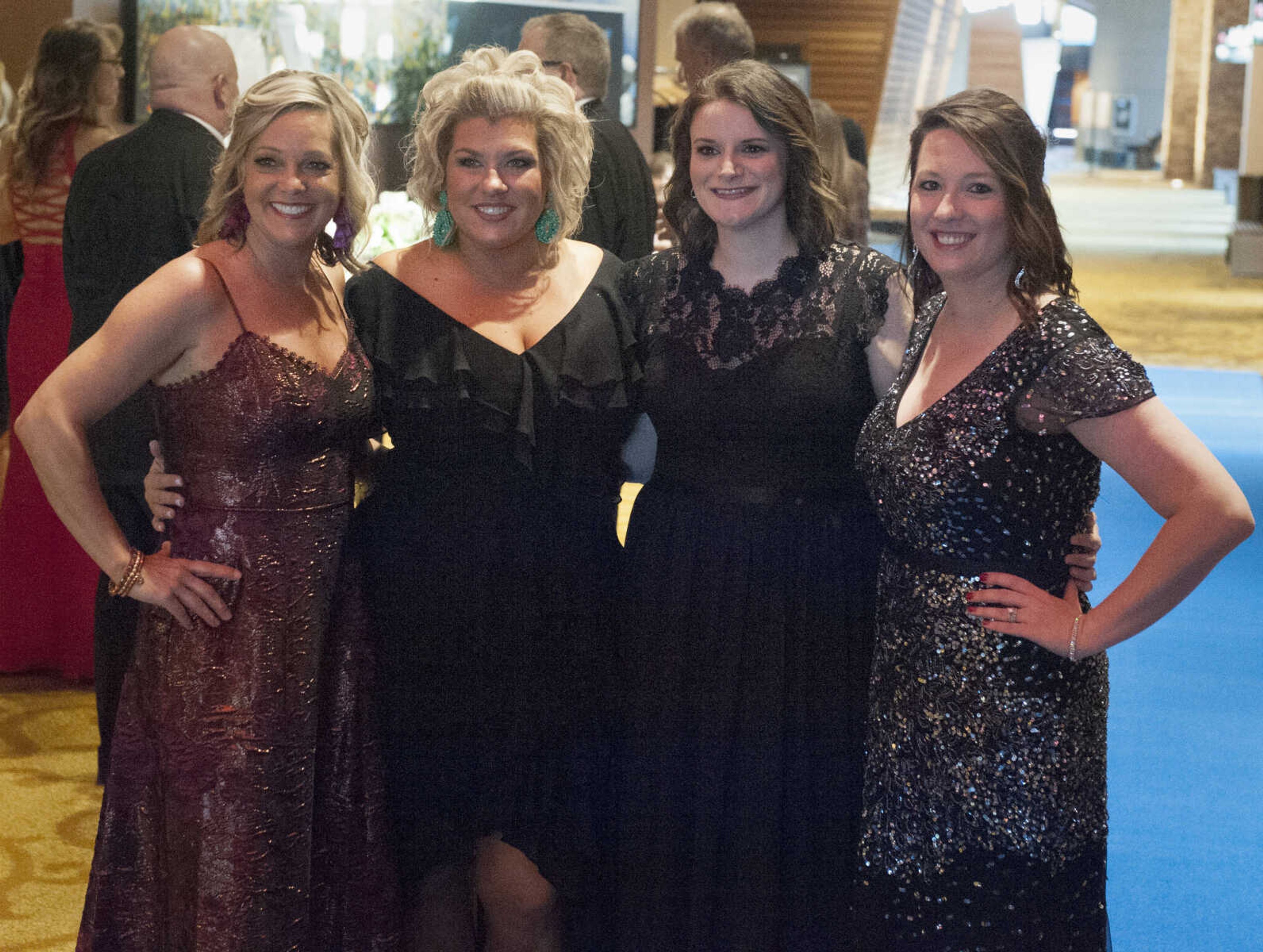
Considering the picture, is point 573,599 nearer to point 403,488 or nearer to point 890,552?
point 403,488

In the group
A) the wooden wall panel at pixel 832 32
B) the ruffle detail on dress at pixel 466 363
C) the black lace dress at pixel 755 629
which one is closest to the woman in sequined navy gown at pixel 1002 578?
the black lace dress at pixel 755 629

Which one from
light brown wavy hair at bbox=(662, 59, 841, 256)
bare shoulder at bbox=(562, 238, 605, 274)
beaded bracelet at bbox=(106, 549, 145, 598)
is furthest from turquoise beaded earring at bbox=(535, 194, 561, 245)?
beaded bracelet at bbox=(106, 549, 145, 598)

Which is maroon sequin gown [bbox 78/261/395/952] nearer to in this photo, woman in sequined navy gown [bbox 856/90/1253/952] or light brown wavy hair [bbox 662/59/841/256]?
light brown wavy hair [bbox 662/59/841/256]

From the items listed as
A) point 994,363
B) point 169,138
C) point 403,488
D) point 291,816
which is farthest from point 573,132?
point 169,138

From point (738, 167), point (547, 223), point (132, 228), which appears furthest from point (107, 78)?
point (738, 167)

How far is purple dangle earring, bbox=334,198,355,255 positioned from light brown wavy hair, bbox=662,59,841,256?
0.59 m

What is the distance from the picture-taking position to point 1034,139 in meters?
2.12

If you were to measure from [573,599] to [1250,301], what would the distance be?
1263 centimetres

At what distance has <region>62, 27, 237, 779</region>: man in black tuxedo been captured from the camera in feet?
11.9

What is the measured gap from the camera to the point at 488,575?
2.45 m

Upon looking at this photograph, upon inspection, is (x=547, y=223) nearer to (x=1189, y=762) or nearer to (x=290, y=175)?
(x=290, y=175)

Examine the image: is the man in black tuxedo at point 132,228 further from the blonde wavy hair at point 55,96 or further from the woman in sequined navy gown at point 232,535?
the woman in sequined navy gown at point 232,535
